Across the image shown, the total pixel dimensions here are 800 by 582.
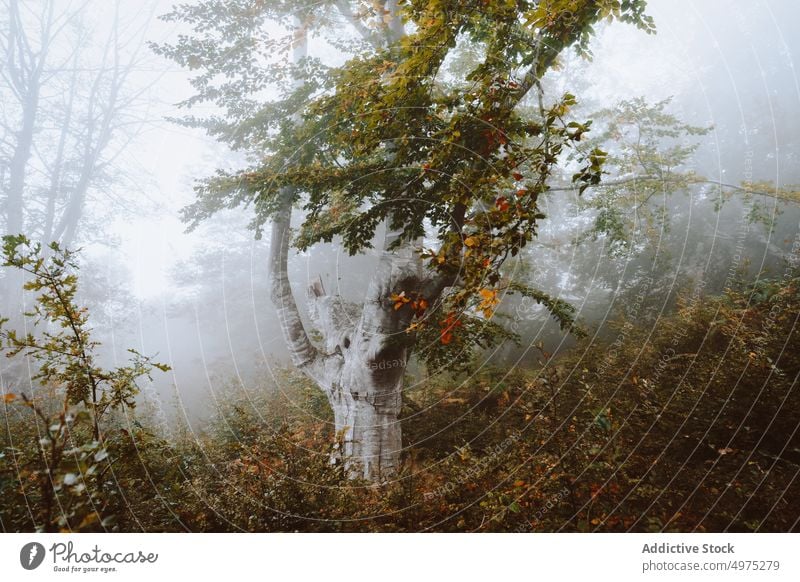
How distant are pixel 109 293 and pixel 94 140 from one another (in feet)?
7.13

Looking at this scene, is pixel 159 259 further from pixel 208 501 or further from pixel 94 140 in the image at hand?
pixel 208 501

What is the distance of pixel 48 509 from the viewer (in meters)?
1.91
